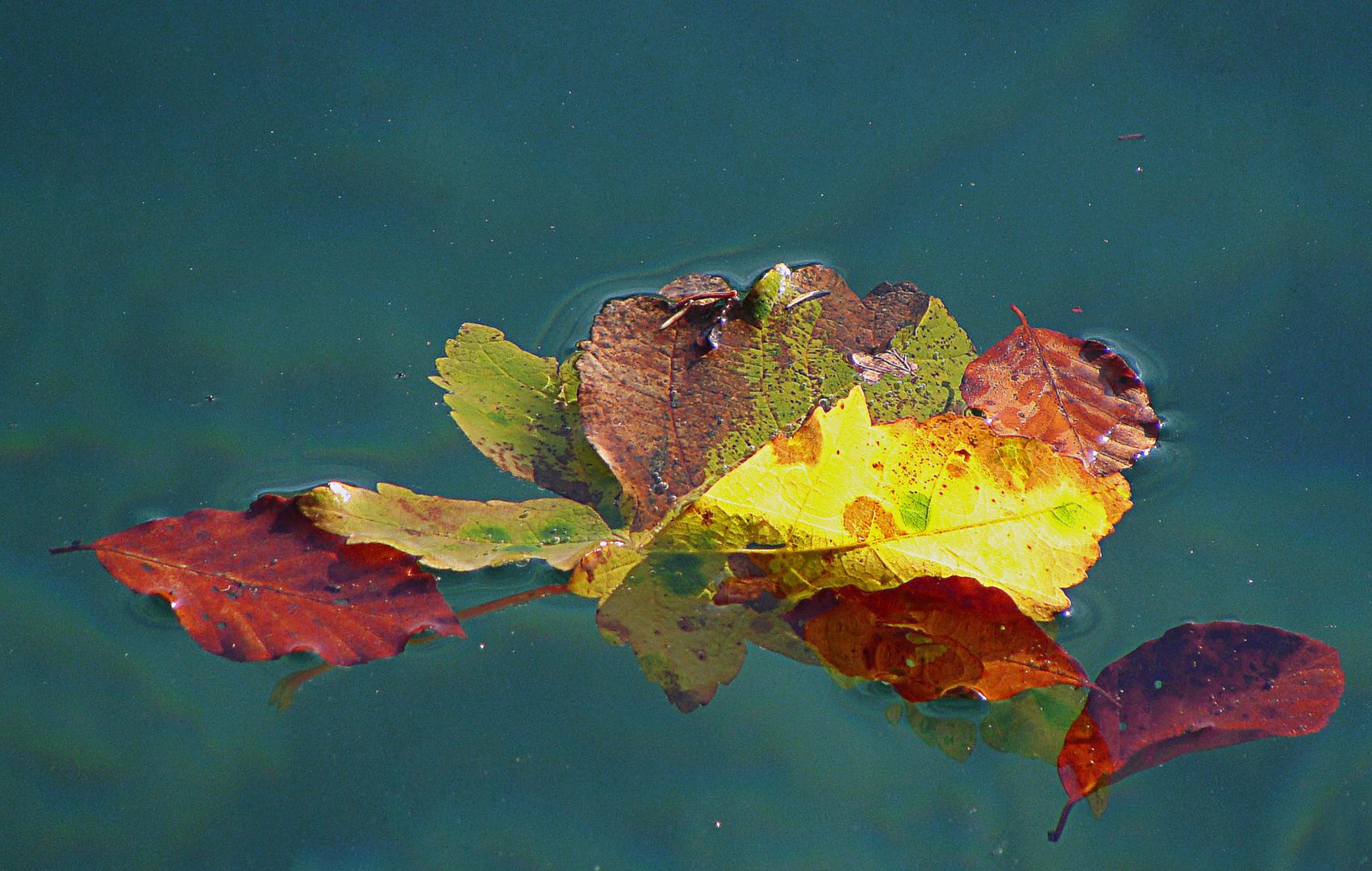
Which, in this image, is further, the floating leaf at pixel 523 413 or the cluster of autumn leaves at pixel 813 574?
the floating leaf at pixel 523 413

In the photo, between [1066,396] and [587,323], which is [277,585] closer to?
[587,323]

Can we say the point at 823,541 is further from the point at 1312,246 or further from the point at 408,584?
the point at 1312,246

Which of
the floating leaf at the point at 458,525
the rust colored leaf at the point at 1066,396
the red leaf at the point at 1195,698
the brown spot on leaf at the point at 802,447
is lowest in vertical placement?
the red leaf at the point at 1195,698

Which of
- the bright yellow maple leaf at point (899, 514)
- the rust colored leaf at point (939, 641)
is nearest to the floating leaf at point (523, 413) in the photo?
the bright yellow maple leaf at point (899, 514)

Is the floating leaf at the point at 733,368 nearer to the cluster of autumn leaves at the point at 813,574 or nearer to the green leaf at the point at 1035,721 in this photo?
the cluster of autumn leaves at the point at 813,574

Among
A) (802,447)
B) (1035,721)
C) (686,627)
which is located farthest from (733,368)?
(1035,721)

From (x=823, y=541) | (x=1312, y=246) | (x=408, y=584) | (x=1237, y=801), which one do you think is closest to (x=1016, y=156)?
(x=1312, y=246)
